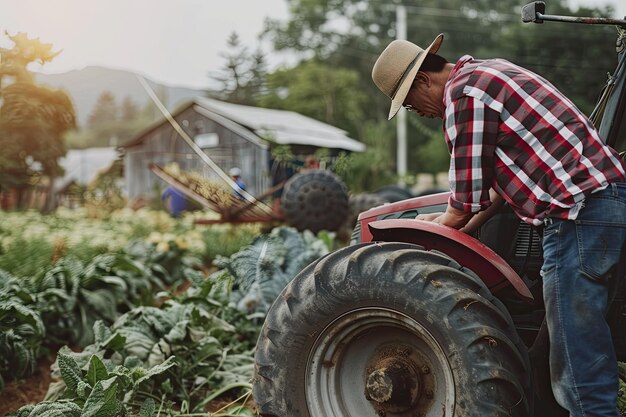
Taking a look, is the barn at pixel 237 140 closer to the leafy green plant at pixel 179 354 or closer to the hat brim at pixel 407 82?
the leafy green plant at pixel 179 354

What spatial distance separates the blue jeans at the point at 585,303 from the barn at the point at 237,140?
10641 millimetres

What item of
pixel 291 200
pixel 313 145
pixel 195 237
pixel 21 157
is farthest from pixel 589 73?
pixel 21 157

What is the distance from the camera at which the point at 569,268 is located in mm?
2721

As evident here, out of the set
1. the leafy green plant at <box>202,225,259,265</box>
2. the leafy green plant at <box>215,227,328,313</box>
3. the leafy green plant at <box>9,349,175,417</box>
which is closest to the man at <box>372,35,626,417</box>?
the leafy green plant at <box>9,349,175,417</box>

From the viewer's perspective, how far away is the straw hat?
307 cm

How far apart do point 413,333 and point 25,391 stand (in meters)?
2.96

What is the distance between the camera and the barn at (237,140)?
14938 mm

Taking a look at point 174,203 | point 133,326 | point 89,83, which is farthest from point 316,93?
point 133,326

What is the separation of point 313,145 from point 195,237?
276 inches

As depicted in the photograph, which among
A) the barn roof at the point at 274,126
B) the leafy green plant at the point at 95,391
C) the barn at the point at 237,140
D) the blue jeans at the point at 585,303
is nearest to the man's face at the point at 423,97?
the blue jeans at the point at 585,303

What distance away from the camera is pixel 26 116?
5344 millimetres

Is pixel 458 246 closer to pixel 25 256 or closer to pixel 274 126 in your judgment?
pixel 25 256

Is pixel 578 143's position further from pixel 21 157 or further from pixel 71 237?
pixel 71 237

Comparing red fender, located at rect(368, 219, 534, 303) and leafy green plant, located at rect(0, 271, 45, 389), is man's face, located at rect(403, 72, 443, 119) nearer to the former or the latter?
red fender, located at rect(368, 219, 534, 303)
